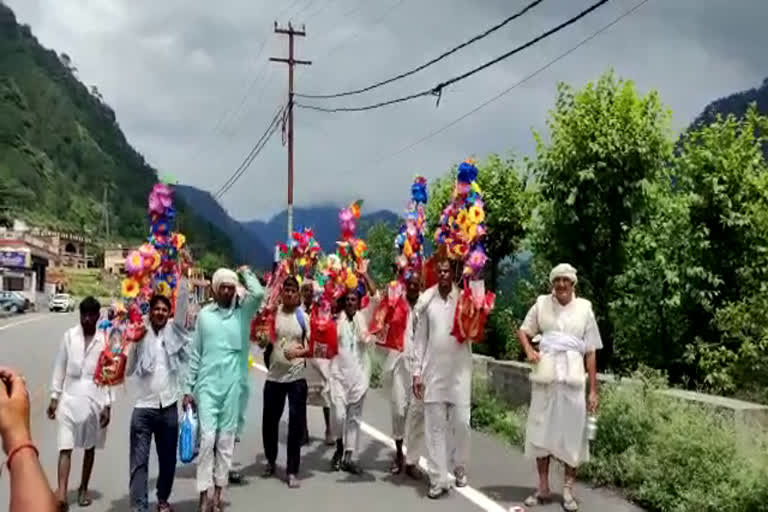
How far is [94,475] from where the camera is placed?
25.2 feet

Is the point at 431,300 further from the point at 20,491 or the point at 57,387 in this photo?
the point at 20,491

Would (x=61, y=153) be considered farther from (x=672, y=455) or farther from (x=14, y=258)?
(x=672, y=455)

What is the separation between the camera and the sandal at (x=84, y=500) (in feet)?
21.7

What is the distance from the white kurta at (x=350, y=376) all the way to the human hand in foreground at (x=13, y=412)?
6.21 meters

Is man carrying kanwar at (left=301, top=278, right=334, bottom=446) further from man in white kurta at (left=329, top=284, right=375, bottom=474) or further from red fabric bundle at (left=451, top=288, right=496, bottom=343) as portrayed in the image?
red fabric bundle at (left=451, top=288, right=496, bottom=343)

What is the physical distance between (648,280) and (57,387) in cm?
786

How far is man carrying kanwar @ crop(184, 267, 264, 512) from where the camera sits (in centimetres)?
645

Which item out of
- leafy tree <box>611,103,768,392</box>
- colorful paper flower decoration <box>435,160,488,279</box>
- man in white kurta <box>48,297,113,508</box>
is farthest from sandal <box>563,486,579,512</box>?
leafy tree <box>611,103,768,392</box>

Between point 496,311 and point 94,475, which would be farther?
point 496,311

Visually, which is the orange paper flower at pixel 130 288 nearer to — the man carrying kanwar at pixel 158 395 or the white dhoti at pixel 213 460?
the man carrying kanwar at pixel 158 395

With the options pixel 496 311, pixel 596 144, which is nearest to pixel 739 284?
pixel 596 144

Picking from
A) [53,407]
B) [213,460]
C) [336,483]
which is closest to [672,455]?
[336,483]

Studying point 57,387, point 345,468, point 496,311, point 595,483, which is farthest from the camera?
point 496,311


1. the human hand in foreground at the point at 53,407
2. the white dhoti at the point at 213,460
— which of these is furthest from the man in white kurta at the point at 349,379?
the human hand in foreground at the point at 53,407
